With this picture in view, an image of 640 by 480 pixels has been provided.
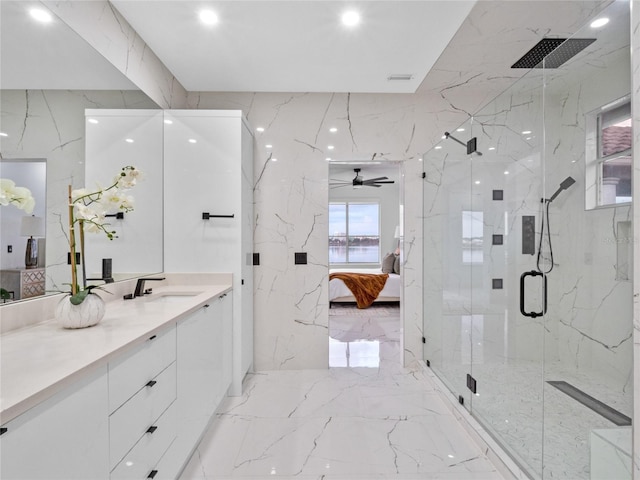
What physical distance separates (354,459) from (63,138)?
2268 millimetres

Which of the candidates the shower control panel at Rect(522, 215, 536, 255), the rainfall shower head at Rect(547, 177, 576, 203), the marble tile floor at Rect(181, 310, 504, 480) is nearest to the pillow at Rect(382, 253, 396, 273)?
the marble tile floor at Rect(181, 310, 504, 480)

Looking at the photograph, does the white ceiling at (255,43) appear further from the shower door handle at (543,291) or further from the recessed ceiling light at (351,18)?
the shower door handle at (543,291)

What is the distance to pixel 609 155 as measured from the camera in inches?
52.3

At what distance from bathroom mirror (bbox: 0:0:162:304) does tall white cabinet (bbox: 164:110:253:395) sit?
71 cm

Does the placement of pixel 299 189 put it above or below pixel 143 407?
above

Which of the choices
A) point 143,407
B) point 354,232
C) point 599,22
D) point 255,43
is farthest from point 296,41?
point 354,232

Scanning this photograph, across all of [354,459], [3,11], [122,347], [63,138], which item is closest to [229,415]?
[354,459]

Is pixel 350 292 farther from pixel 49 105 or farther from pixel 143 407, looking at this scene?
pixel 49 105

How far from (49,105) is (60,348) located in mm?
1100

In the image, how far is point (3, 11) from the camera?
4.22 ft

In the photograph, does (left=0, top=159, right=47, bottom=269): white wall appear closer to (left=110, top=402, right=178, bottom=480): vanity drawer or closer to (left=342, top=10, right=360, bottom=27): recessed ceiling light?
(left=110, top=402, right=178, bottom=480): vanity drawer

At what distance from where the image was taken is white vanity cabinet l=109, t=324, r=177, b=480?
1082 millimetres

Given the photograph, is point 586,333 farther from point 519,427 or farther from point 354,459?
point 354,459

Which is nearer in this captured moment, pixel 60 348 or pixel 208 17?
pixel 60 348
